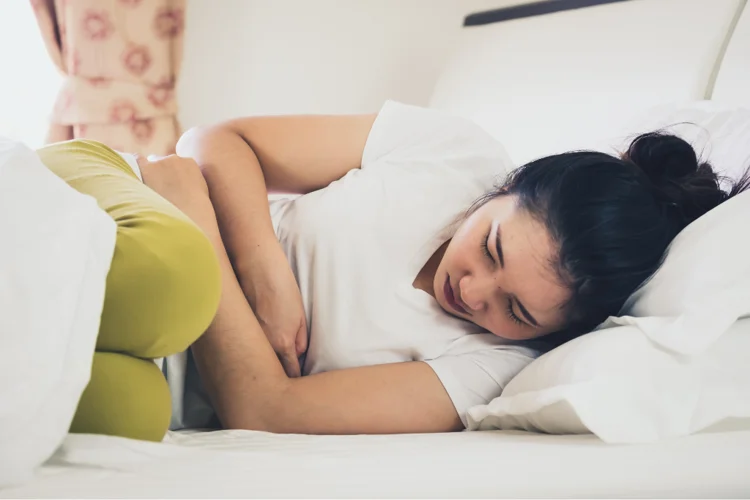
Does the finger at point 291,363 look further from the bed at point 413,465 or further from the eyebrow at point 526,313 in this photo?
the eyebrow at point 526,313

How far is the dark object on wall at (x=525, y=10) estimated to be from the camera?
1641 mm

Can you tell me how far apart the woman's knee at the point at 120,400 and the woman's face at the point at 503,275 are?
47cm

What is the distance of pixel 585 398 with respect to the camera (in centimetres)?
63

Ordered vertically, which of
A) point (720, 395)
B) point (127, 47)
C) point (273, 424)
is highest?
point (127, 47)

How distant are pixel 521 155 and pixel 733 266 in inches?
31.3

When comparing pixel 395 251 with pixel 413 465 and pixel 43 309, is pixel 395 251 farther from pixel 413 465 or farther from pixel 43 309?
pixel 43 309

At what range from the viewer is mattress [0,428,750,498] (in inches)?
17.9

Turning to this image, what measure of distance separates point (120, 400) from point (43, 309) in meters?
0.12

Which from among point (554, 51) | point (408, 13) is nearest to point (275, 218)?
point (554, 51)

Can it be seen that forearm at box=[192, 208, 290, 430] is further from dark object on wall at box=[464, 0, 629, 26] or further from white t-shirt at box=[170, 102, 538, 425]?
dark object on wall at box=[464, 0, 629, 26]

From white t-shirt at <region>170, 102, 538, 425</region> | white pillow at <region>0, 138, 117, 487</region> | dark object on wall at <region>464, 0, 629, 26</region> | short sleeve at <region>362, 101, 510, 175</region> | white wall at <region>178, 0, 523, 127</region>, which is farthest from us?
white wall at <region>178, 0, 523, 127</region>

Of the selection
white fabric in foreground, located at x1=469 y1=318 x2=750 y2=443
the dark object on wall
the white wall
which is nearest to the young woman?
white fabric in foreground, located at x1=469 y1=318 x2=750 y2=443

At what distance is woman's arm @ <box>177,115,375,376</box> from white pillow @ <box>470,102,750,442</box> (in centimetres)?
30

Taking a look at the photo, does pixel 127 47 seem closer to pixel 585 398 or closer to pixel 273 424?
pixel 273 424
